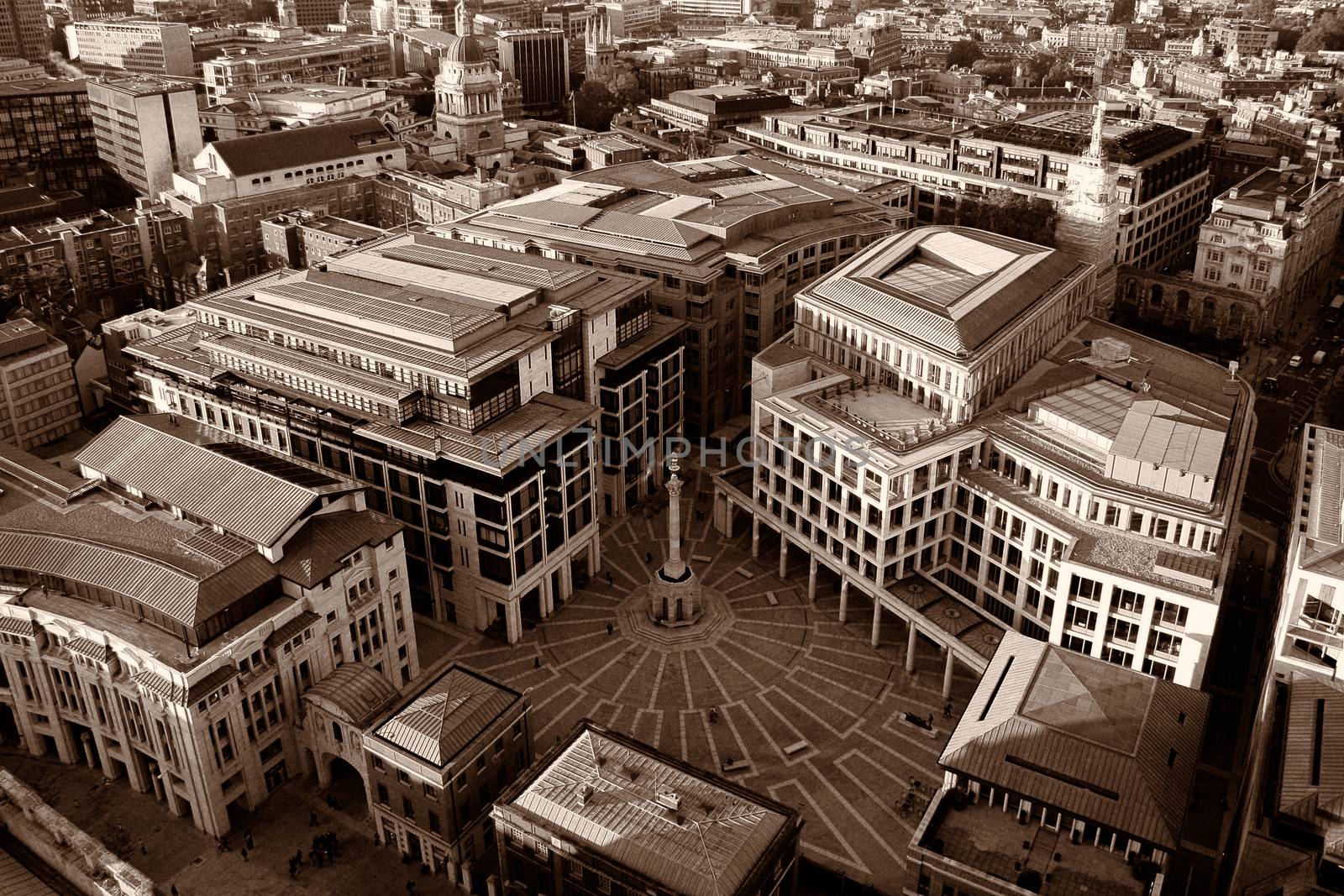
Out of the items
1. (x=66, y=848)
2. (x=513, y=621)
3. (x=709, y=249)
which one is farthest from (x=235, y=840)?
(x=709, y=249)

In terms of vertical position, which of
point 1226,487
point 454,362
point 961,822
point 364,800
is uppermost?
point 454,362

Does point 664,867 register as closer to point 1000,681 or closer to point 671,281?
point 1000,681

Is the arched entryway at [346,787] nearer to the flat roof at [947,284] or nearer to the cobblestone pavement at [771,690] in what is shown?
the cobblestone pavement at [771,690]

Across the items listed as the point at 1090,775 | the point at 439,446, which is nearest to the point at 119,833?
the point at 439,446

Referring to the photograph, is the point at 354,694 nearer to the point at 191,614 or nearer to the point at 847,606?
the point at 191,614

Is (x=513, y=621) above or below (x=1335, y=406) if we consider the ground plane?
below

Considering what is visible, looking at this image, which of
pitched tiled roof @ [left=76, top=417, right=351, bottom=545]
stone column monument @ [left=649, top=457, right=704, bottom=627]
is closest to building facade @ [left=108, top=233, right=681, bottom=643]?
stone column monument @ [left=649, top=457, right=704, bottom=627]
